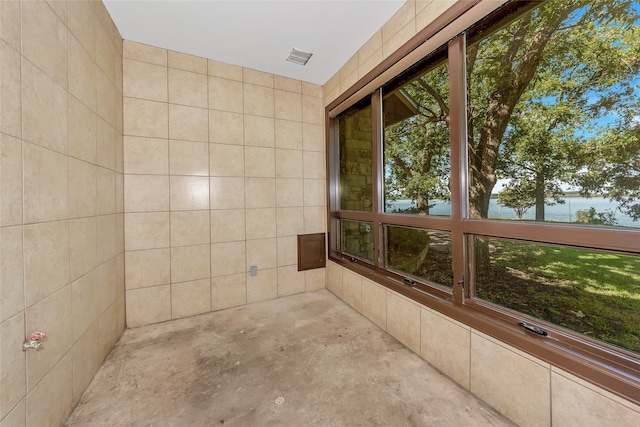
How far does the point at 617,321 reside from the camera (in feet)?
4.21

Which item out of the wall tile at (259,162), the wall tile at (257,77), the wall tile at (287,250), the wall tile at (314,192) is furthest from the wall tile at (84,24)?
the wall tile at (287,250)

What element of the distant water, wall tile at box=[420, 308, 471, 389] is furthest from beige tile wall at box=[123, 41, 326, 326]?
the distant water

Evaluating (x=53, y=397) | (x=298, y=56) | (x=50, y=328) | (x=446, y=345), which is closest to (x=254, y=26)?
(x=298, y=56)

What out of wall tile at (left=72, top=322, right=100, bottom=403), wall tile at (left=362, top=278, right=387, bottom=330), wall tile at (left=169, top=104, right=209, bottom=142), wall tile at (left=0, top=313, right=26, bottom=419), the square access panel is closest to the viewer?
wall tile at (left=0, top=313, right=26, bottom=419)

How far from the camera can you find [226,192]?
2846 millimetres

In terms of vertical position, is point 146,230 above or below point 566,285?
above

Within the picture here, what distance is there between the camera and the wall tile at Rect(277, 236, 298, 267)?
3.16m

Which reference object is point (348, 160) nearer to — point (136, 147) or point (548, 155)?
point (548, 155)

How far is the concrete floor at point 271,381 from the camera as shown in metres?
1.40

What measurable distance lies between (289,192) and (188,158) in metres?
1.21

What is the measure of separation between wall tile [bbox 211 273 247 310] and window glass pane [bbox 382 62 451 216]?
6.30 feet

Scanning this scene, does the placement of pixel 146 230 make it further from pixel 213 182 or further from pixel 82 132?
pixel 82 132

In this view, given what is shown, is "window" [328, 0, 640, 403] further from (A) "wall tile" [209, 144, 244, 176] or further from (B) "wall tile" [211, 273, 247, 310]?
(A) "wall tile" [209, 144, 244, 176]

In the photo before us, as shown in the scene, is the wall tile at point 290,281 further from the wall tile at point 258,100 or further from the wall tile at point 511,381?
the wall tile at point 511,381
